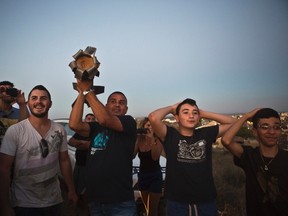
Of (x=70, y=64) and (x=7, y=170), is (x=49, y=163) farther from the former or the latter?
(x=70, y=64)

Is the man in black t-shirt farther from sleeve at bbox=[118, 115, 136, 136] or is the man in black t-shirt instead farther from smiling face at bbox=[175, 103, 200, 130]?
sleeve at bbox=[118, 115, 136, 136]

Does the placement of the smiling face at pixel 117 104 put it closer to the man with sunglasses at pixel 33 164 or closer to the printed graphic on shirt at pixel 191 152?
the man with sunglasses at pixel 33 164

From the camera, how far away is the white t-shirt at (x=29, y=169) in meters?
2.60

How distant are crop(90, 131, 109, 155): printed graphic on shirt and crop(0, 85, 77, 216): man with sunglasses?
21.2 inches

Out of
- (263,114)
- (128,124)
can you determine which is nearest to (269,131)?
(263,114)

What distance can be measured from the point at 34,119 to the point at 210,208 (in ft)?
7.59

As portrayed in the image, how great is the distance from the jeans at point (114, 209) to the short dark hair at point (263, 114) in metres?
1.72

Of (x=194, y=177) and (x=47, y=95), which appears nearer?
(x=194, y=177)

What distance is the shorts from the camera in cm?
455

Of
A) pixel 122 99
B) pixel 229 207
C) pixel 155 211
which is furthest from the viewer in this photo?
pixel 229 207

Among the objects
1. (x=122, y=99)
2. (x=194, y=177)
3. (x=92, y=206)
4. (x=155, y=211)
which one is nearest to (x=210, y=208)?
(x=194, y=177)

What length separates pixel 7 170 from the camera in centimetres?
255

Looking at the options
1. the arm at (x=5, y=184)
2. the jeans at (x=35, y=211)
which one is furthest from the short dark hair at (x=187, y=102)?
the arm at (x=5, y=184)

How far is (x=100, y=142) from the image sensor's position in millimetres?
2721
